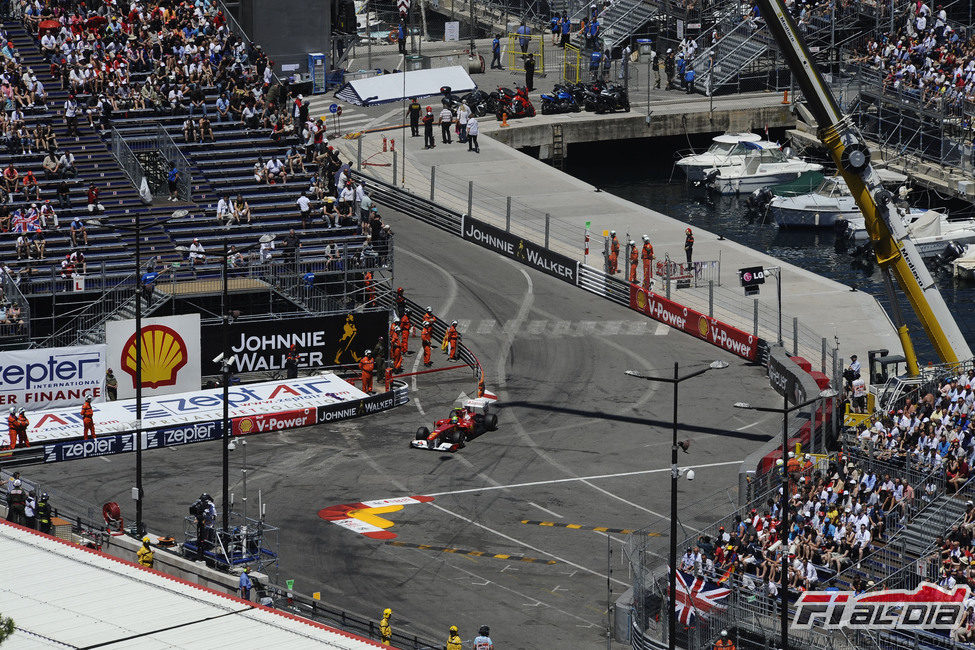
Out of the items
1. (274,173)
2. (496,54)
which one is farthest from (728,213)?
(274,173)

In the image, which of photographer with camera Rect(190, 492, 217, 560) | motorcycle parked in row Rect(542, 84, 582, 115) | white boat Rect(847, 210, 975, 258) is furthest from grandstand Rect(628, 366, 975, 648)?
motorcycle parked in row Rect(542, 84, 582, 115)

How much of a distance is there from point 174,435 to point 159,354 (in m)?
3.65

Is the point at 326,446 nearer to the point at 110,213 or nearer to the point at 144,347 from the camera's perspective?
the point at 144,347

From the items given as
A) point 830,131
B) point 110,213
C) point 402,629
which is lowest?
point 402,629

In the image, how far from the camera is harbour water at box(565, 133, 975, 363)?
237 feet

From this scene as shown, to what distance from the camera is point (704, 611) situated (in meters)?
41.3

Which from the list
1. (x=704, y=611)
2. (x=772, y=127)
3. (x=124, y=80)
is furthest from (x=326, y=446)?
(x=772, y=127)

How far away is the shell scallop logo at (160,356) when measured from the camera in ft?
184

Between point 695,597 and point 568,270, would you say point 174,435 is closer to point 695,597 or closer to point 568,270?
point 695,597

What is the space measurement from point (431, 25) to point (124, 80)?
37.8 metres

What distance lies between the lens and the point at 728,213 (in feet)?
275

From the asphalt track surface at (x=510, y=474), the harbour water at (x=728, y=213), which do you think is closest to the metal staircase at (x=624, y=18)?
the harbour water at (x=728, y=213)

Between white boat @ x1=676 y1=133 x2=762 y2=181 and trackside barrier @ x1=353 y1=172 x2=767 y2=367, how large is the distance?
18.3 meters

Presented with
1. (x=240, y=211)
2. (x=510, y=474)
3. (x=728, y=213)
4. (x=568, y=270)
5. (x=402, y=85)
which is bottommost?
(x=510, y=474)
